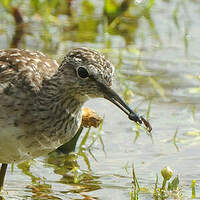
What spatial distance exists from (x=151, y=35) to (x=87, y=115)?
14.3ft

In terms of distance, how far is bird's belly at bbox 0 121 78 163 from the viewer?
19.6 feet

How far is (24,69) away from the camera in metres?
6.21

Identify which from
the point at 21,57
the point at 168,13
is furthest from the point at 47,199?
the point at 168,13

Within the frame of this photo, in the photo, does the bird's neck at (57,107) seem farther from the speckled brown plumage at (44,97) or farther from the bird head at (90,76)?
the bird head at (90,76)

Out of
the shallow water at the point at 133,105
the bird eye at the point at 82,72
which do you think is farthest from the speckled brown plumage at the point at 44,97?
the shallow water at the point at 133,105

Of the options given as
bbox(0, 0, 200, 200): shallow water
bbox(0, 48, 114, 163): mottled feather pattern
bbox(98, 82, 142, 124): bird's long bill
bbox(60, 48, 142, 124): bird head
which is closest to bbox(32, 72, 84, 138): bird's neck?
bbox(0, 48, 114, 163): mottled feather pattern

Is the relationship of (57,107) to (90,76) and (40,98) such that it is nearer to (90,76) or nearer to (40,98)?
(40,98)

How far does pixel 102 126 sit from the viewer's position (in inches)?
320

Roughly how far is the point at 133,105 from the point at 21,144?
2.81m

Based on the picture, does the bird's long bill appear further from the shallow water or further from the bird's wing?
the shallow water

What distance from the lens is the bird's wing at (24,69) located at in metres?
6.13

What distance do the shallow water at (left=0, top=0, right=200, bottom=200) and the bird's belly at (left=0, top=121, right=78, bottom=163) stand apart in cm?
52

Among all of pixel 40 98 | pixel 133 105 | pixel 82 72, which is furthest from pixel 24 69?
pixel 133 105

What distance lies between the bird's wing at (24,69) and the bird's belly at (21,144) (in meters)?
0.42
